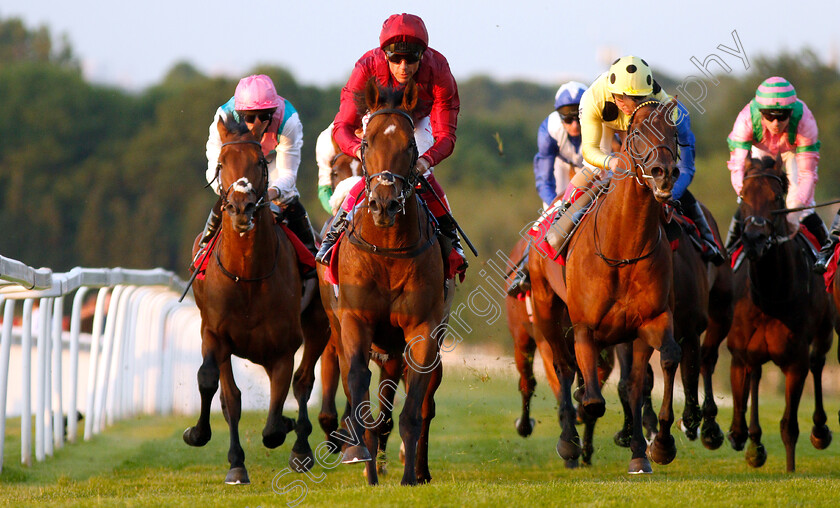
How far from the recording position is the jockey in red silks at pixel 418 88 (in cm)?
653

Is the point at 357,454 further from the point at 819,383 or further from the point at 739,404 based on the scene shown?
the point at 819,383

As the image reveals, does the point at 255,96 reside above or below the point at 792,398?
above

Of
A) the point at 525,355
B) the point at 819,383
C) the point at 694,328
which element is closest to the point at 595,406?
the point at 694,328

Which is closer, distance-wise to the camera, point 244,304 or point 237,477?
point 237,477

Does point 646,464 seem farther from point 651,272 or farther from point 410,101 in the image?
point 410,101

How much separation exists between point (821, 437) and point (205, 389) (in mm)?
4765

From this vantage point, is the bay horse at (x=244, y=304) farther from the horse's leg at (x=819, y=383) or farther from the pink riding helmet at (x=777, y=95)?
the horse's leg at (x=819, y=383)

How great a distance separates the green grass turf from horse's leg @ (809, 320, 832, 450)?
0.20m

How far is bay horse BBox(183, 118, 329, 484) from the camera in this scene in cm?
693

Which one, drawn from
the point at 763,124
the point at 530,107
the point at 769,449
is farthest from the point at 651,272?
the point at 530,107

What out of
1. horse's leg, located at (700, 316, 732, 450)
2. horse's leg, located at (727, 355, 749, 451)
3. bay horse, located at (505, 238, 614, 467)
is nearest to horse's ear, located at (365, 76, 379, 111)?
bay horse, located at (505, 238, 614, 467)

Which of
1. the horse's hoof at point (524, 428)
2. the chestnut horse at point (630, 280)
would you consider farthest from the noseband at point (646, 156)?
the horse's hoof at point (524, 428)

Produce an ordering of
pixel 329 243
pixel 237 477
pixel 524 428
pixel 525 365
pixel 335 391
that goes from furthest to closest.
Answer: pixel 525 365 < pixel 524 428 < pixel 335 391 < pixel 237 477 < pixel 329 243

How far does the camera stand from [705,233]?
324 inches
